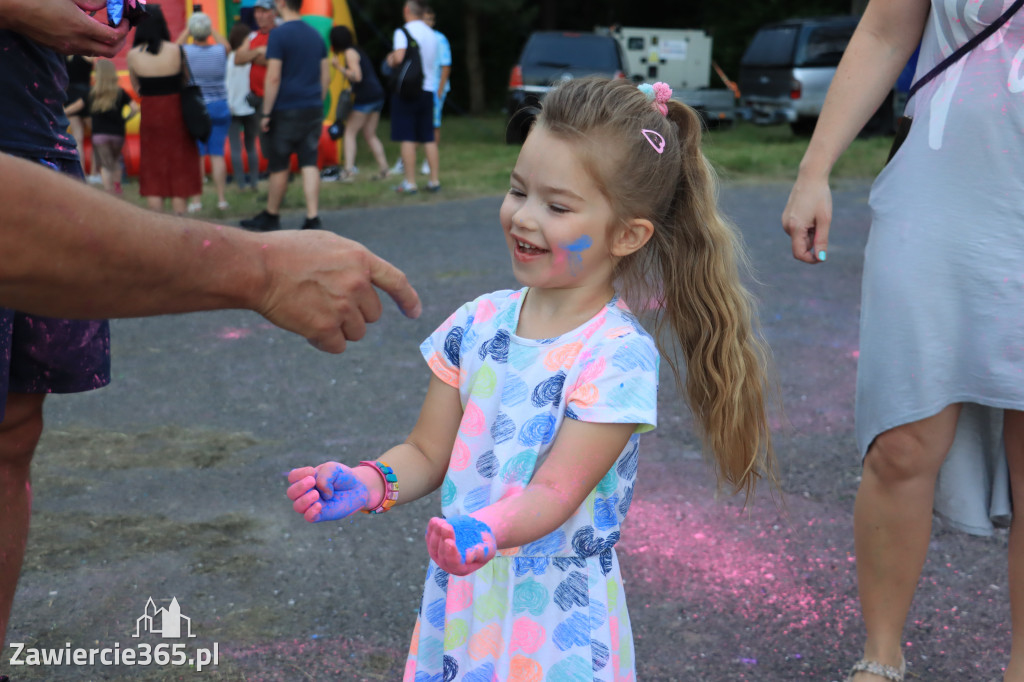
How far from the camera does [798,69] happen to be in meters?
17.9

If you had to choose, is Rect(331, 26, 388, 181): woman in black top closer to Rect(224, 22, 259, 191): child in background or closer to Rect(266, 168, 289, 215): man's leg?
Rect(224, 22, 259, 191): child in background

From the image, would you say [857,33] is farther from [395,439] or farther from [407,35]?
[407,35]

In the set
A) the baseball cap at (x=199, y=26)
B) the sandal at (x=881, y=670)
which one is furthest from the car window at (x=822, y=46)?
the sandal at (x=881, y=670)

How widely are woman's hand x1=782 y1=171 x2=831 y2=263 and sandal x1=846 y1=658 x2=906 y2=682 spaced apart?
96 centimetres

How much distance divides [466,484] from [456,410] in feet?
0.52

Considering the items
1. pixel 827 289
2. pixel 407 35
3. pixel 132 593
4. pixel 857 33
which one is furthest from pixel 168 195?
pixel 857 33

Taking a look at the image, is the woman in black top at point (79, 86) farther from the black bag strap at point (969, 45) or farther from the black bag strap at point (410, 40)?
the black bag strap at point (969, 45)

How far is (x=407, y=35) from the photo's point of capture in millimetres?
10617

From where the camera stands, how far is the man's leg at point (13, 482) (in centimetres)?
240

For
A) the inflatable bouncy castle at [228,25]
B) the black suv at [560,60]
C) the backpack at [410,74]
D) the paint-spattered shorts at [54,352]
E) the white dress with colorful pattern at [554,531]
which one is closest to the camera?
the white dress with colorful pattern at [554,531]

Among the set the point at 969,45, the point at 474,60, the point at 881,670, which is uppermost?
the point at 969,45

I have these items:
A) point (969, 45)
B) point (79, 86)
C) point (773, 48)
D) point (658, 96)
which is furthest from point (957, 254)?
point (773, 48)

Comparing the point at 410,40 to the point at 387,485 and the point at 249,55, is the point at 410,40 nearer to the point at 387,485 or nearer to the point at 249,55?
the point at 249,55

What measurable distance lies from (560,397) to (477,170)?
11981 millimetres
